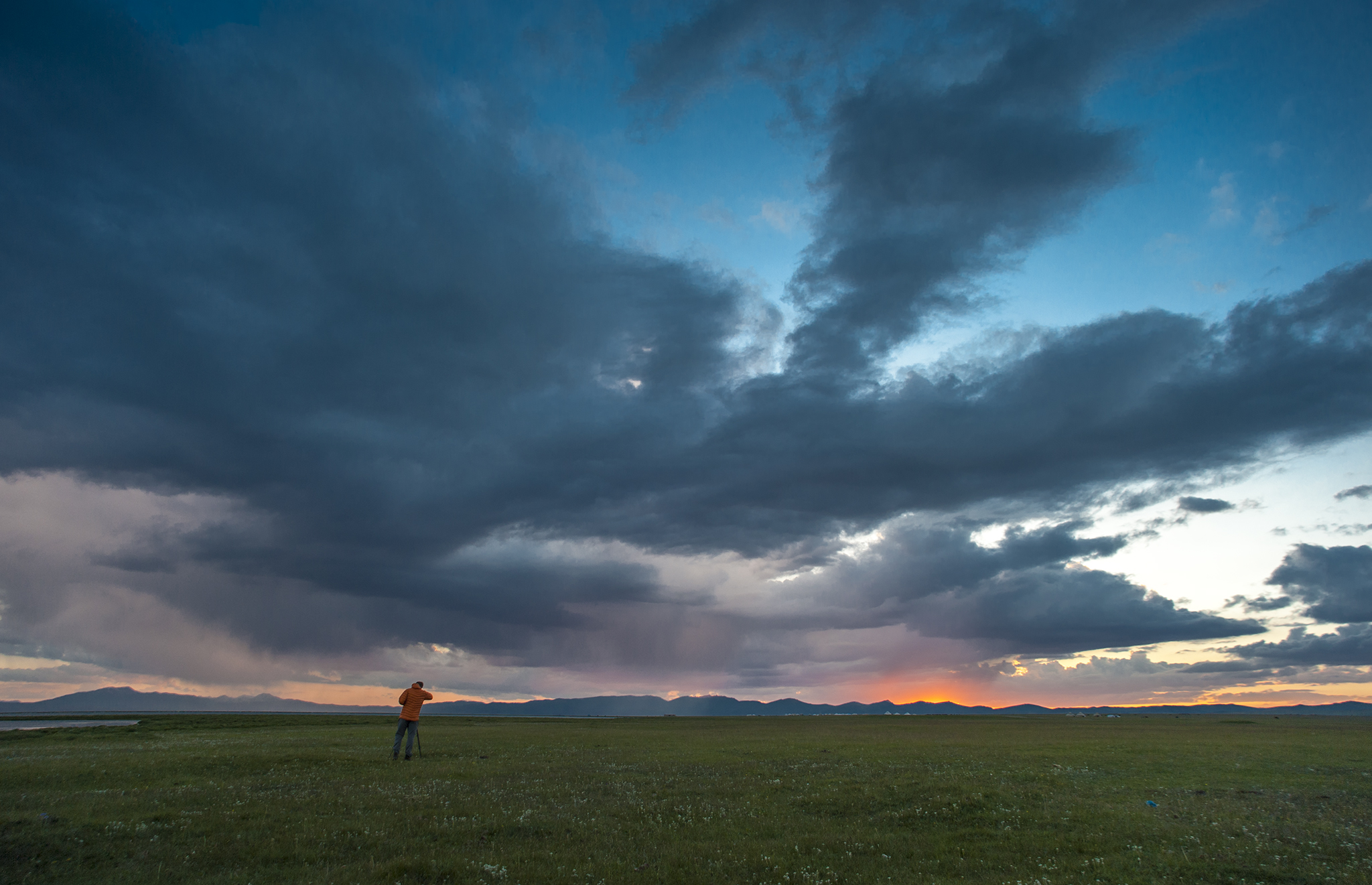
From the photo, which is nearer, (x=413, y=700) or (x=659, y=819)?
(x=659, y=819)

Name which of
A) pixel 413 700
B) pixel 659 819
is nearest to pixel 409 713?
pixel 413 700

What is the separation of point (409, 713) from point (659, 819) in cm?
1993

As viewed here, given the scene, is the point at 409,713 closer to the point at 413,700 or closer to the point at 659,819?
the point at 413,700

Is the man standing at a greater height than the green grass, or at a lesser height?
greater

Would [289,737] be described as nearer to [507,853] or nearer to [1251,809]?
[507,853]

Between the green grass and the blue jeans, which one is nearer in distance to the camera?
the green grass

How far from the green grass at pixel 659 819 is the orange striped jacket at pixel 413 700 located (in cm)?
260

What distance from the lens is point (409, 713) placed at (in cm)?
3378

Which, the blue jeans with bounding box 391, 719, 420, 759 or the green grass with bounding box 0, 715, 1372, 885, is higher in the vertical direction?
the blue jeans with bounding box 391, 719, 420, 759

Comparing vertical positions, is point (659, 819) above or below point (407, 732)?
below

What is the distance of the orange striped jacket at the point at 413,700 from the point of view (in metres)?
33.6

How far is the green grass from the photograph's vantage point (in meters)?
14.4

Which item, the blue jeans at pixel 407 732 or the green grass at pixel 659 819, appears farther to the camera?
the blue jeans at pixel 407 732

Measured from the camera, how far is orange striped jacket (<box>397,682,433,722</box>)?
110 feet
